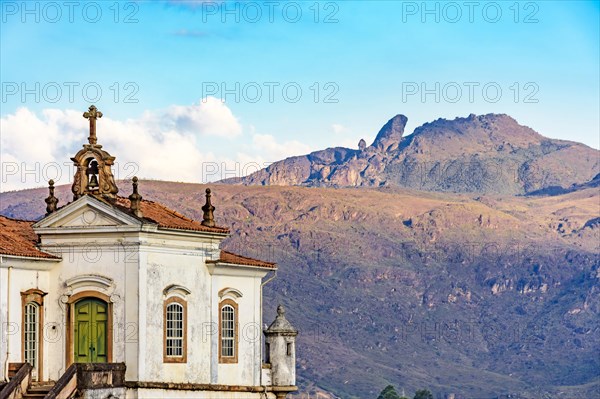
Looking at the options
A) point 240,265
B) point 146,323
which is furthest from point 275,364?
point 146,323

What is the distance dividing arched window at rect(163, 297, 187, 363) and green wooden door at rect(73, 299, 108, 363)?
1881mm

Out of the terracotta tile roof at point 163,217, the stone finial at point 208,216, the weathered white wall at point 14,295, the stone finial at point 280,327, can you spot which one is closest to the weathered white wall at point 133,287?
the weathered white wall at point 14,295

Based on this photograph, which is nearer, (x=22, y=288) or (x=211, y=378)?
(x=22, y=288)

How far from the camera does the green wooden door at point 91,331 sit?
50.1 metres

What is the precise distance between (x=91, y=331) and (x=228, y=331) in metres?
5.48

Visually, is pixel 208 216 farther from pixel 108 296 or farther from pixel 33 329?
pixel 33 329

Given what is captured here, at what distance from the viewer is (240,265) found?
54.0 meters

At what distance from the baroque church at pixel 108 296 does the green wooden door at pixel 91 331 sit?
0.10 ft

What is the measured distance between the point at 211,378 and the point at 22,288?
23.1 ft

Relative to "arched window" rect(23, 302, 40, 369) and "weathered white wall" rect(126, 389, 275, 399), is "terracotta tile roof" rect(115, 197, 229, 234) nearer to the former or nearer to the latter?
"arched window" rect(23, 302, 40, 369)

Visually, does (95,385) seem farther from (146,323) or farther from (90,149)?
(90,149)

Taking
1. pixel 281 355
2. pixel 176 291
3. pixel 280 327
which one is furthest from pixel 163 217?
pixel 281 355

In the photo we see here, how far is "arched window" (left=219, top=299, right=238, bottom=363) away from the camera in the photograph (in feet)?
176

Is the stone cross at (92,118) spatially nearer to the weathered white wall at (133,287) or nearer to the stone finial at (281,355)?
the weathered white wall at (133,287)
